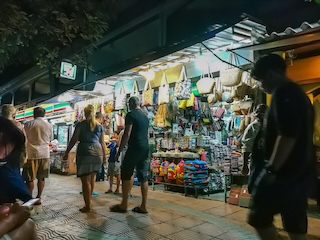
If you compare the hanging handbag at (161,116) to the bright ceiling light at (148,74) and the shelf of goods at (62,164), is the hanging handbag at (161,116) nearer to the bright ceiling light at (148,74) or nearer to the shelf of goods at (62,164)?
the bright ceiling light at (148,74)

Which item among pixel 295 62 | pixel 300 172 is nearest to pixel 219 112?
pixel 295 62

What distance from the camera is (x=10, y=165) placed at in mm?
2336

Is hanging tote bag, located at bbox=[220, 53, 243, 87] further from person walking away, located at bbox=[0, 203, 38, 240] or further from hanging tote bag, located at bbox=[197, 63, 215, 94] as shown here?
person walking away, located at bbox=[0, 203, 38, 240]

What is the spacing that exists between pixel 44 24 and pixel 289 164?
441cm

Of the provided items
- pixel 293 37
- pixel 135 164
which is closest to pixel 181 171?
pixel 135 164

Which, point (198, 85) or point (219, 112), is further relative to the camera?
point (219, 112)

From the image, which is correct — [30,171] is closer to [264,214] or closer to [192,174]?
[192,174]

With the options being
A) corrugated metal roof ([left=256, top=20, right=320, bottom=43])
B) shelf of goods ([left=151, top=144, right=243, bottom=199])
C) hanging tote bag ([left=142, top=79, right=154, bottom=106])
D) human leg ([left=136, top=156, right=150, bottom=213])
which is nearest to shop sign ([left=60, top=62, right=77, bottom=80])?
hanging tote bag ([left=142, top=79, right=154, bottom=106])

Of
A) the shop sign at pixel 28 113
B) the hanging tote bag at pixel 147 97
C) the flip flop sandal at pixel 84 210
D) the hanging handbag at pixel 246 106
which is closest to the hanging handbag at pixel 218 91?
the hanging handbag at pixel 246 106

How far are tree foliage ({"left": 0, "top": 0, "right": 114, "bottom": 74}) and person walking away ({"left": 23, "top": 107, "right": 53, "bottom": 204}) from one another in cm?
120

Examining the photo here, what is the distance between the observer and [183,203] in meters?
6.32

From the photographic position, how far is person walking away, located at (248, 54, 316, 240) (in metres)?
2.12

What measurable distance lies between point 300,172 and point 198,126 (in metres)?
5.72

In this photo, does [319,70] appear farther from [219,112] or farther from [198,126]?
[198,126]
